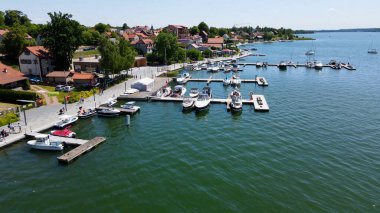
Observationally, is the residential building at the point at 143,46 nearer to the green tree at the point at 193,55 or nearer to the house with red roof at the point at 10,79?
the green tree at the point at 193,55

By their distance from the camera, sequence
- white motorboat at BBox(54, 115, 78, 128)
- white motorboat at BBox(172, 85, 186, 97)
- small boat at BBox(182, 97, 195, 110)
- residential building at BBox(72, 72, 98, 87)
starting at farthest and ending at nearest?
residential building at BBox(72, 72, 98, 87) < white motorboat at BBox(172, 85, 186, 97) < small boat at BBox(182, 97, 195, 110) < white motorboat at BBox(54, 115, 78, 128)

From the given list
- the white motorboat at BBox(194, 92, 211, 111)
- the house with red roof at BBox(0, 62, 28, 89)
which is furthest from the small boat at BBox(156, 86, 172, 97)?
the house with red roof at BBox(0, 62, 28, 89)

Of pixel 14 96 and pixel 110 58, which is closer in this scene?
pixel 14 96

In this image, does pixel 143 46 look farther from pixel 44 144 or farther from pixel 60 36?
pixel 44 144

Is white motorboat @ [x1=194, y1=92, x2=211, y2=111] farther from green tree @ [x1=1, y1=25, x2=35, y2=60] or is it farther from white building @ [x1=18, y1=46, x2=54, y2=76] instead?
green tree @ [x1=1, y1=25, x2=35, y2=60]

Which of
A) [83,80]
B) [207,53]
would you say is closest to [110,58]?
[83,80]

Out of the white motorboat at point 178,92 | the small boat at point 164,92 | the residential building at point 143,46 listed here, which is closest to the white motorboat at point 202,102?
the white motorboat at point 178,92
